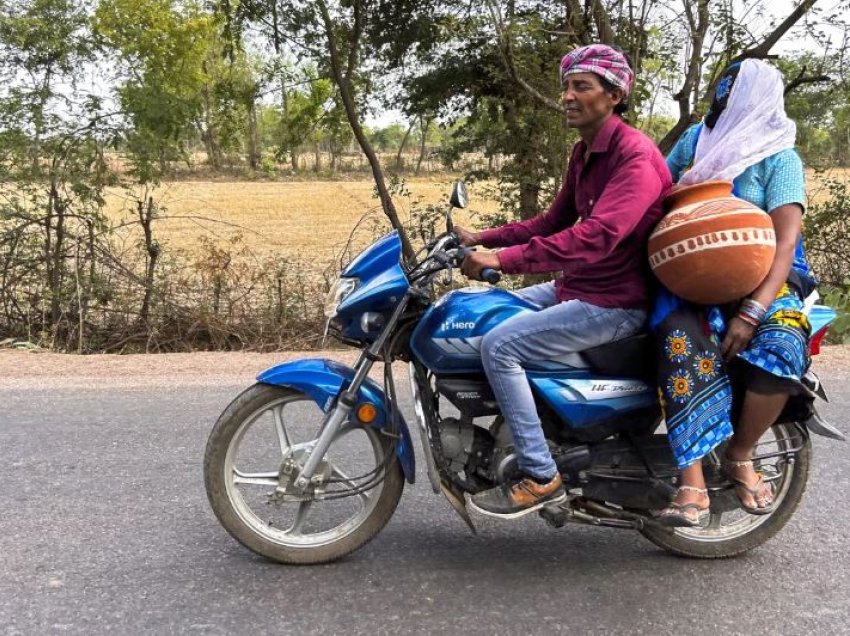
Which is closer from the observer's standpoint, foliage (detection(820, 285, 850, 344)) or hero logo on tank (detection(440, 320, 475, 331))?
hero logo on tank (detection(440, 320, 475, 331))

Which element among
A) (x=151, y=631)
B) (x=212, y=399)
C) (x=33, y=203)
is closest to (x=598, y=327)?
(x=151, y=631)

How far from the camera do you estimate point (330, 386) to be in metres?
3.19

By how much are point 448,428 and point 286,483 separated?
0.72 meters

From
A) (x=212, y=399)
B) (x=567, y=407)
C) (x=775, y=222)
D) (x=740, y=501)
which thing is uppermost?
(x=775, y=222)

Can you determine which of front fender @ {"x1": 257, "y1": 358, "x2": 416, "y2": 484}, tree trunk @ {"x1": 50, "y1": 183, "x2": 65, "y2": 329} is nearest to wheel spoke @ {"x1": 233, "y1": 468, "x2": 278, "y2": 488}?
front fender @ {"x1": 257, "y1": 358, "x2": 416, "y2": 484}

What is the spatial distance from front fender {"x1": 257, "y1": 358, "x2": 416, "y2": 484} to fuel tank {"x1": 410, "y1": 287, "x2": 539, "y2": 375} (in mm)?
273

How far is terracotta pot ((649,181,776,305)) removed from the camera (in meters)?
2.74

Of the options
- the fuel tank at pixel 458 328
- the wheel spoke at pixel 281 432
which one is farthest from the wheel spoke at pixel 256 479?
the fuel tank at pixel 458 328

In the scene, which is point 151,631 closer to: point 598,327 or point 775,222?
point 598,327

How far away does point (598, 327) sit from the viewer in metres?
2.99

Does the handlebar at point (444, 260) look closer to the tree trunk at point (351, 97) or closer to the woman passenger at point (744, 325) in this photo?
the woman passenger at point (744, 325)

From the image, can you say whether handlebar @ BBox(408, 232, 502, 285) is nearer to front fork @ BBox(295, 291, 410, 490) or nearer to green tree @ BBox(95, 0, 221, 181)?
front fork @ BBox(295, 291, 410, 490)

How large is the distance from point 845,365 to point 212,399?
17.0 feet

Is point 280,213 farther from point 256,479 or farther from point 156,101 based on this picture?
point 256,479
